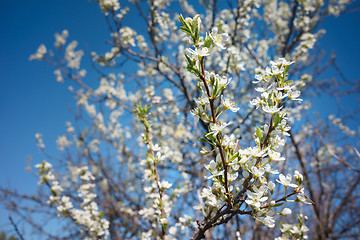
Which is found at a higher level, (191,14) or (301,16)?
(191,14)

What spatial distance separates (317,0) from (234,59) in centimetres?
254

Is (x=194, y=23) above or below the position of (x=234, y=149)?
above

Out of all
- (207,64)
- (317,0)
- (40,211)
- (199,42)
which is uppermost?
(317,0)

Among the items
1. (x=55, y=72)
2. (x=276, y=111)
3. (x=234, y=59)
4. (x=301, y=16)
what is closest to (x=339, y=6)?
(x=301, y=16)

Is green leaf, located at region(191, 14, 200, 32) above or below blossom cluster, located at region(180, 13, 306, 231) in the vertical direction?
above

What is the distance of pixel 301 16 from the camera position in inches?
151

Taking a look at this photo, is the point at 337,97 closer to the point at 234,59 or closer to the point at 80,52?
the point at 234,59

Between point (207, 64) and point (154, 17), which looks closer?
point (154, 17)

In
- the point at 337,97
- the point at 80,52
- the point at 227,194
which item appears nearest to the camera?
the point at 227,194

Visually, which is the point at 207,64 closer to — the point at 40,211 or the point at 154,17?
the point at 154,17

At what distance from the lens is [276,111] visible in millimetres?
1040

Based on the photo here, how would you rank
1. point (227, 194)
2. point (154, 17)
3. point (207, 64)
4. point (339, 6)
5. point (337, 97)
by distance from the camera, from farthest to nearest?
1. point (339, 6)
2. point (337, 97)
3. point (207, 64)
4. point (154, 17)
5. point (227, 194)

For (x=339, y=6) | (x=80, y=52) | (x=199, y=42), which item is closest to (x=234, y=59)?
(x=199, y=42)

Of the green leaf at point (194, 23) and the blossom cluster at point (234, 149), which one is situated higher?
the green leaf at point (194, 23)
